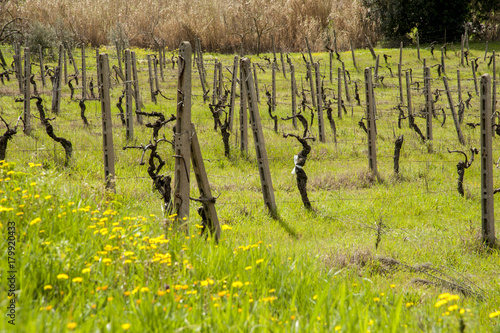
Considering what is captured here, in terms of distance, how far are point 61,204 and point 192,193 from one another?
427cm

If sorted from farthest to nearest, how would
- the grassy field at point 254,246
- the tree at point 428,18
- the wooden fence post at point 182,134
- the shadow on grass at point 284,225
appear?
the tree at point 428,18 < the shadow on grass at point 284,225 < the wooden fence post at point 182,134 < the grassy field at point 254,246

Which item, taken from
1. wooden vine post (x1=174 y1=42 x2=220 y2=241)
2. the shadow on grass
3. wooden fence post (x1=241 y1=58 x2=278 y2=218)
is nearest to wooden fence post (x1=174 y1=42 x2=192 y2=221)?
wooden vine post (x1=174 y1=42 x2=220 y2=241)

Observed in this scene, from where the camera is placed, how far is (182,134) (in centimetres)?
496

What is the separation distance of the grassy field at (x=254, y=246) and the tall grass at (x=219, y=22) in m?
25.2

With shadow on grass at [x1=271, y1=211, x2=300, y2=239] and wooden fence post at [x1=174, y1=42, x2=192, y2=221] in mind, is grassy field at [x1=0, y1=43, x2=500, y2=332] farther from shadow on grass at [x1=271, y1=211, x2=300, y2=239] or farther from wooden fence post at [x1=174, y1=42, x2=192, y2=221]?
wooden fence post at [x1=174, y1=42, x2=192, y2=221]

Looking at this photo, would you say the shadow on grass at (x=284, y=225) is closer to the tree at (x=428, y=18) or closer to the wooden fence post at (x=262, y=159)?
the wooden fence post at (x=262, y=159)

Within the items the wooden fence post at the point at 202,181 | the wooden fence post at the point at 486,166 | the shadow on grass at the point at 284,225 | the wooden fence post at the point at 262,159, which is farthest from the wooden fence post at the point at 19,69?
the wooden fence post at the point at 486,166

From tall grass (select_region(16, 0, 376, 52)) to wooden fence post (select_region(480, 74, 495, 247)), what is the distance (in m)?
32.0

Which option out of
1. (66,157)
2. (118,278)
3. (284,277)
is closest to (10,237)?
(118,278)

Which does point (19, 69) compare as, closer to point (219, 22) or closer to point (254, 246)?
point (254, 246)

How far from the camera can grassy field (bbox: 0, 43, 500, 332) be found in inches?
108

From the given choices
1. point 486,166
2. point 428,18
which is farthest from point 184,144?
point 428,18

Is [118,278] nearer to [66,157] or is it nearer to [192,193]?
[192,193]

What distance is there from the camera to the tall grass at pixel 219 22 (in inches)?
1517
